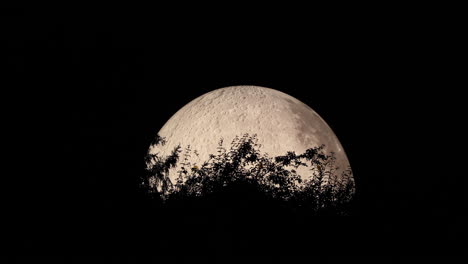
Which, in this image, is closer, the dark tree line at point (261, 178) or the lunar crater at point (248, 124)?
the dark tree line at point (261, 178)

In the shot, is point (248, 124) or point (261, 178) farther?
point (248, 124)

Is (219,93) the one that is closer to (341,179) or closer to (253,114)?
(253,114)

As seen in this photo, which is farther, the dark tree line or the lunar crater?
the lunar crater

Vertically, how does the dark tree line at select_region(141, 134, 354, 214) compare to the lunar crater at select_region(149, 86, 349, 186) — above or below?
below

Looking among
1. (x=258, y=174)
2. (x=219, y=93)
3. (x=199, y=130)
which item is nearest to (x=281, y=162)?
(x=258, y=174)

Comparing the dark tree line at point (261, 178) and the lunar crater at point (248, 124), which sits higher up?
the lunar crater at point (248, 124)

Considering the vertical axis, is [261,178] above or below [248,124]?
below

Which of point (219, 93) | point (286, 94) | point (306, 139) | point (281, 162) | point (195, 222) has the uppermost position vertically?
point (286, 94)

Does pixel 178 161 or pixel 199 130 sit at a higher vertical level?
pixel 199 130
